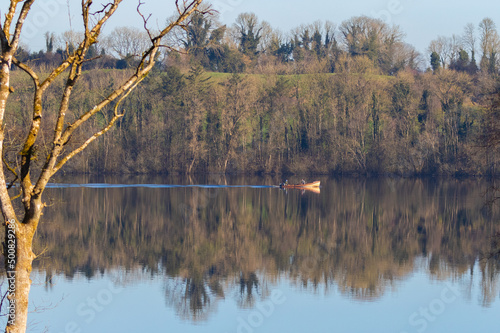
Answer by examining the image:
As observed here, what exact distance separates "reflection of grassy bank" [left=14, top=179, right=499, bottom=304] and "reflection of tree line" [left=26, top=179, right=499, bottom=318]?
6cm

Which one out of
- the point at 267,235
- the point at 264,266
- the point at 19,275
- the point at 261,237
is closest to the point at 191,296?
the point at 264,266

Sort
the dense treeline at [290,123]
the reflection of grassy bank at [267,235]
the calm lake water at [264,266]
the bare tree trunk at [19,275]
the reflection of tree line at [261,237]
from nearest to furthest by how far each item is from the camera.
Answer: the bare tree trunk at [19,275]
the calm lake water at [264,266]
the reflection of tree line at [261,237]
the reflection of grassy bank at [267,235]
the dense treeline at [290,123]

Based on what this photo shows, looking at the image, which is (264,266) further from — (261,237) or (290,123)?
(290,123)

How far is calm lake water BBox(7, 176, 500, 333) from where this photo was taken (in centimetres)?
1766

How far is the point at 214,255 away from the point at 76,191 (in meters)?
26.1

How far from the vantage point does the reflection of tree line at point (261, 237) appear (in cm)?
2241

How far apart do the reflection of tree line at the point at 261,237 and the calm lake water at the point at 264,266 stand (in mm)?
80

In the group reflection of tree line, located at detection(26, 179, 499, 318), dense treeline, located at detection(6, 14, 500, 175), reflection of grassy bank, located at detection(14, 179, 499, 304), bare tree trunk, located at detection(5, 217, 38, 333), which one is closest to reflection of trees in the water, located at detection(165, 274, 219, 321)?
reflection of tree line, located at detection(26, 179, 499, 318)

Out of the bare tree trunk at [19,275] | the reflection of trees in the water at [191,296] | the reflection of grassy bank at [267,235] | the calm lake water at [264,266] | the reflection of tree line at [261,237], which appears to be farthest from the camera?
the reflection of grassy bank at [267,235]

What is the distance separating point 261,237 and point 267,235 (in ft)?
2.31

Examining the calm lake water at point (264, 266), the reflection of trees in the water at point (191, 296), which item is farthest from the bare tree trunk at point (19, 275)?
the reflection of trees in the water at point (191, 296)

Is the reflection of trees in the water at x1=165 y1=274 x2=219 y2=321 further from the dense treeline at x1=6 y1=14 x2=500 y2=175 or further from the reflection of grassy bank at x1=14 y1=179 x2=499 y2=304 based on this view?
the dense treeline at x1=6 y1=14 x2=500 y2=175

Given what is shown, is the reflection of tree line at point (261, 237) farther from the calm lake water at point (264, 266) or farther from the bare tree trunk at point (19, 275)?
the bare tree trunk at point (19, 275)

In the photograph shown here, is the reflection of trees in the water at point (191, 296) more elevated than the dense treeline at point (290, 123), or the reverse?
the dense treeline at point (290, 123)
